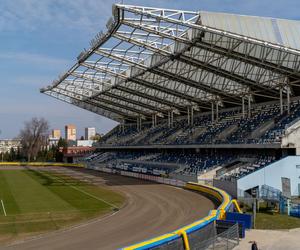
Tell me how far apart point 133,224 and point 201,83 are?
26201 mm

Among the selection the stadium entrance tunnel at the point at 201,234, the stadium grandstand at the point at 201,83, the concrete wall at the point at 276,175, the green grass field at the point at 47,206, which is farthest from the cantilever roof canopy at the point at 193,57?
the stadium entrance tunnel at the point at 201,234

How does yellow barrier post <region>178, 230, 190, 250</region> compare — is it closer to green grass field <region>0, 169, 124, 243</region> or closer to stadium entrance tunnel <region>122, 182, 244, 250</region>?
stadium entrance tunnel <region>122, 182, 244, 250</region>

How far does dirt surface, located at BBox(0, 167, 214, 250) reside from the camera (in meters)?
20.2

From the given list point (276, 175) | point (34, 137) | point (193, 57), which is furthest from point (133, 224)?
point (34, 137)

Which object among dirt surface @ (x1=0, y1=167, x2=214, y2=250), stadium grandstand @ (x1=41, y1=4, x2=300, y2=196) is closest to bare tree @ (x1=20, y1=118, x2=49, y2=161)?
stadium grandstand @ (x1=41, y1=4, x2=300, y2=196)

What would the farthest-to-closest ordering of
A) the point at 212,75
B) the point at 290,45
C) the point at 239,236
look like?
1. the point at 212,75
2. the point at 290,45
3. the point at 239,236

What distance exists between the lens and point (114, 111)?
84.9m

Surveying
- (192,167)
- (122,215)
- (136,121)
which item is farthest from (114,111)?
(122,215)

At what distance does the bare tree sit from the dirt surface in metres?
89.8

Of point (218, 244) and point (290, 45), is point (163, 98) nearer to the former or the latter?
point (290, 45)

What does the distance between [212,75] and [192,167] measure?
1147 centimetres

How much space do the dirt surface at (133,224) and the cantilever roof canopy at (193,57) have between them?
42.4ft

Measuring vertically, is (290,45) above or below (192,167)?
above

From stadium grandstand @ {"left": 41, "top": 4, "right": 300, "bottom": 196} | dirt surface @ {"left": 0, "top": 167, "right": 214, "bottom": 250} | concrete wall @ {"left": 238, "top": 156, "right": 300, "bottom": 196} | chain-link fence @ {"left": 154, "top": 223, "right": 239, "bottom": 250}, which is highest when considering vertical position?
stadium grandstand @ {"left": 41, "top": 4, "right": 300, "bottom": 196}
